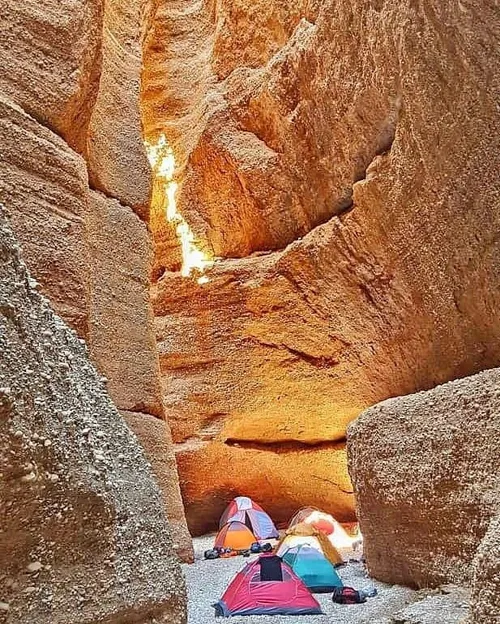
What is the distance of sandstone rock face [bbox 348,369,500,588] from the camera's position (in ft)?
9.93

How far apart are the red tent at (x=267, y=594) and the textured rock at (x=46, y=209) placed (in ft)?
5.56

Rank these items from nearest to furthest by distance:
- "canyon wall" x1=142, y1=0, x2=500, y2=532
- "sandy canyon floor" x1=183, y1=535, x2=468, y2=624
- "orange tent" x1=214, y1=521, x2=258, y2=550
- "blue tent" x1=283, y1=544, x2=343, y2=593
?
"sandy canyon floor" x1=183, y1=535, x2=468, y2=624
"canyon wall" x1=142, y1=0, x2=500, y2=532
"blue tent" x1=283, y1=544, x2=343, y2=593
"orange tent" x1=214, y1=521, x2=258, y2=550

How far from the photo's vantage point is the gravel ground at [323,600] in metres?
3.17

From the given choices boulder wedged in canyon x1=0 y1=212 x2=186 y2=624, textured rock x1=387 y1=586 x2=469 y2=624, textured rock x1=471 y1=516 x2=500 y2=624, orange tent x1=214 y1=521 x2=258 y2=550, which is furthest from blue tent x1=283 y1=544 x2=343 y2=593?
boulder wedged in canyon x1=0 y1=212 x2=186 y2=624

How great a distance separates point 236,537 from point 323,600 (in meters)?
1.76

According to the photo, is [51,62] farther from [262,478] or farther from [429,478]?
[262,478]

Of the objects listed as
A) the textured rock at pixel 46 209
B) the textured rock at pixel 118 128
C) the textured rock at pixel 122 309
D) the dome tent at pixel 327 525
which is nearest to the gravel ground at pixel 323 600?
the dome tent at pixel 327 525

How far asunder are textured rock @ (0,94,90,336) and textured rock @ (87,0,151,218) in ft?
2.52

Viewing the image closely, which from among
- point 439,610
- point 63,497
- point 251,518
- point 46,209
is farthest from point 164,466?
point 63,497

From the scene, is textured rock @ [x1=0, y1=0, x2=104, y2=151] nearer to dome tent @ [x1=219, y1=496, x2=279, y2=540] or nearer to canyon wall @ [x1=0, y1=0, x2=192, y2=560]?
canyon wall @ [x1=0, y1=0, x2=192, y2=560]

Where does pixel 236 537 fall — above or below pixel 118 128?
below

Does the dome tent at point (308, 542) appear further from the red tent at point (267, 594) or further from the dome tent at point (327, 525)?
the dome tent at point (327, 525)

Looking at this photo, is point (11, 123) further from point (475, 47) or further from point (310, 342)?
point (310, 342)

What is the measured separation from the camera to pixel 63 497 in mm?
1500
